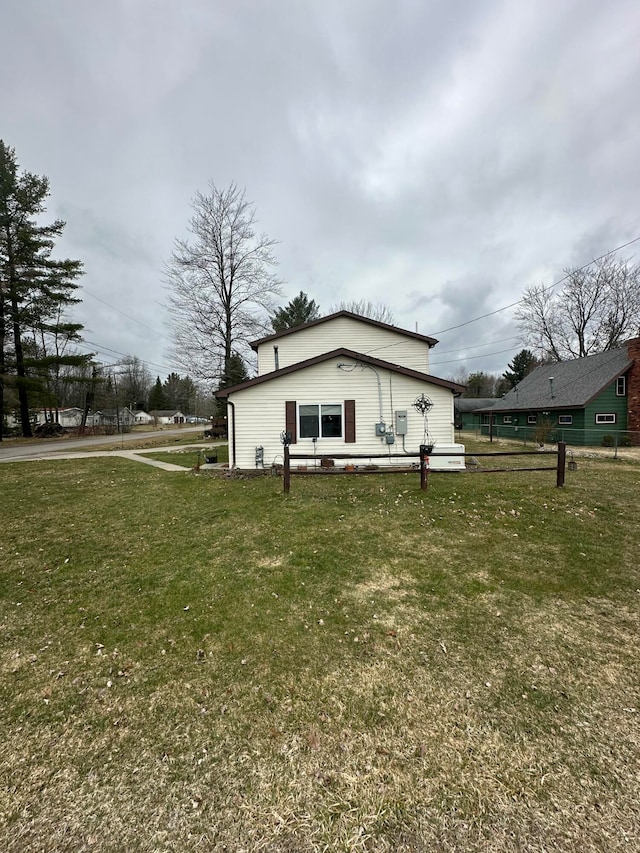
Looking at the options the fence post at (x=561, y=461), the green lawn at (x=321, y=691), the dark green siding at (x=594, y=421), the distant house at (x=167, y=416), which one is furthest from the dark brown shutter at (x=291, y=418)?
the distant house at (x=167, y=416)

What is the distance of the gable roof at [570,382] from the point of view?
20.8 m

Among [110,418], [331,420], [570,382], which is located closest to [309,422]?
[331,420]

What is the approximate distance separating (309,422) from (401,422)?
10.5ft

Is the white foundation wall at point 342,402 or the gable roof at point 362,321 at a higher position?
the gable roof at point 362,321

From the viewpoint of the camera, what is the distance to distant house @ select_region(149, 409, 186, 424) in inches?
3034

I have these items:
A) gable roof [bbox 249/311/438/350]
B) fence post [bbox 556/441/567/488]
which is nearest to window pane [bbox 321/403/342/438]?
gable roof [bbox 249/311/438/350]

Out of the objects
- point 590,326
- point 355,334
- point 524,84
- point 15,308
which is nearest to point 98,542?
point 355,334

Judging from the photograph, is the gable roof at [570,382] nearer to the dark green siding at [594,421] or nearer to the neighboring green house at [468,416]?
the dark green siding at [594,421]

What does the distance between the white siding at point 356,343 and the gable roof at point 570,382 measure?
12904 mm

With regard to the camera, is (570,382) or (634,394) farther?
(570,382)

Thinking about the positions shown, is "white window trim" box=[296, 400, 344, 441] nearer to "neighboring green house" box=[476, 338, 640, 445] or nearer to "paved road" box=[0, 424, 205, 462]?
"paved road" box=[0, 424, 205, 462]

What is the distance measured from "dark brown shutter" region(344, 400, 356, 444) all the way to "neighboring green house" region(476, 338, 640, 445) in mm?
14777

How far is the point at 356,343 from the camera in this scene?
15367mm

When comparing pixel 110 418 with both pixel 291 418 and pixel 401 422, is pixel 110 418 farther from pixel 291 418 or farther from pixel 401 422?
pixel 401 422
